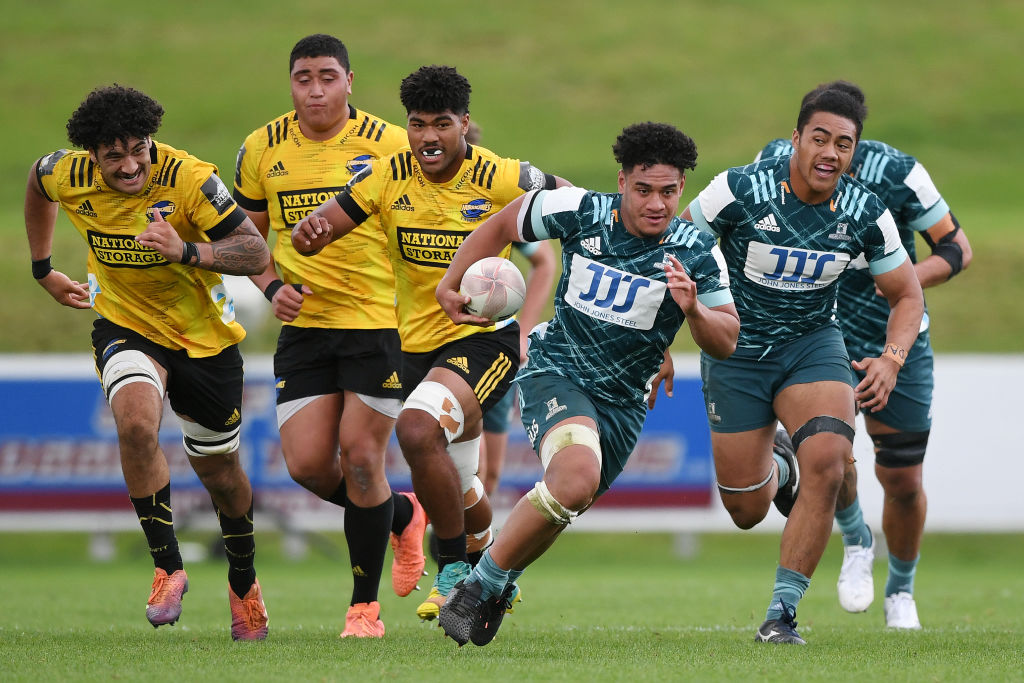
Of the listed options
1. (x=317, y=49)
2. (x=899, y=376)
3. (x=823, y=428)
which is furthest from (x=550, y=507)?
(x=317, y=49)

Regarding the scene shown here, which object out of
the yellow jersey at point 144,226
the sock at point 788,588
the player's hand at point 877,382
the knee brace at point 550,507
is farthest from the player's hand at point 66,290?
the player's hand at point 877,382

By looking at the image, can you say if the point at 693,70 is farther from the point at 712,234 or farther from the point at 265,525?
the point at 712,234

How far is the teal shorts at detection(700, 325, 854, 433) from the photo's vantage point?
289 inches

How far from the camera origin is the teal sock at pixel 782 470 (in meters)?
8.23

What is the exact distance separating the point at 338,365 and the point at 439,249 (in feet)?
3.28

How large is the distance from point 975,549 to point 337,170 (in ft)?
36.7

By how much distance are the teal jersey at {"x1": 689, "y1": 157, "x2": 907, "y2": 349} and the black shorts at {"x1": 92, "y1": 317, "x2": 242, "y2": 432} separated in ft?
8.63

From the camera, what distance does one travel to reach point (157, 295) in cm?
755

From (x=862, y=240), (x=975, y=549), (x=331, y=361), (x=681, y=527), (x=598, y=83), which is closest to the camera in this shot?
(x=862, y=240)

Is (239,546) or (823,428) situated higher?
(823,428)

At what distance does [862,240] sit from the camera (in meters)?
7.14

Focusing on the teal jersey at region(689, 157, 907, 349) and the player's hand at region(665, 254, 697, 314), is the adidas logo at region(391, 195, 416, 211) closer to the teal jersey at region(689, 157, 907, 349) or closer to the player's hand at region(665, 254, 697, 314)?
the teal jersey at region(689, 157, 907, 349)

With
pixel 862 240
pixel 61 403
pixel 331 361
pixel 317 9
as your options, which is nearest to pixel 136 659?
pixel 331 361

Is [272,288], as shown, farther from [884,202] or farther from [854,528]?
[854,528]
